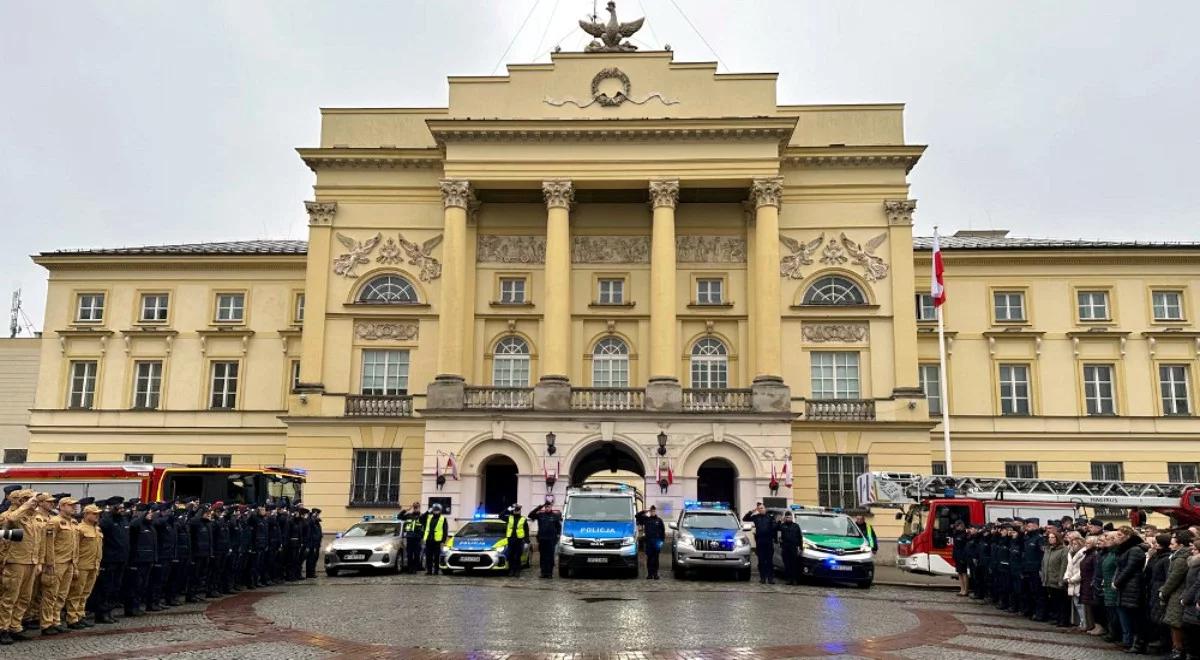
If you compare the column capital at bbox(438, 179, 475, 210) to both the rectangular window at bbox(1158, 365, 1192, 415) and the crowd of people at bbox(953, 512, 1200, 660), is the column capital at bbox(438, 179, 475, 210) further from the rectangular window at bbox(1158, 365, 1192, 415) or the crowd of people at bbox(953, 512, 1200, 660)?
the rectangular window at bbox(1158, 365, 1192, 415)

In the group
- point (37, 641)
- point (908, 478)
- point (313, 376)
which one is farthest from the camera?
point (313, 376)

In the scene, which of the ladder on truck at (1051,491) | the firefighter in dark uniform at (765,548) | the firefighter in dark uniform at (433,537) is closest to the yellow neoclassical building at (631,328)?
the ladder on truck at (1051,491)

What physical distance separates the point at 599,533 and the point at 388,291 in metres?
18.6

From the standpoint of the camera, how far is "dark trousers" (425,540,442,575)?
24961 mm

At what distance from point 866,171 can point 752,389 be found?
34.9ft

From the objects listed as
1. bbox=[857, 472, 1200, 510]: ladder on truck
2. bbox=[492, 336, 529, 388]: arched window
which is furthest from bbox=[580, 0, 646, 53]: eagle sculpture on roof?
bbox=[857, 472, 1200, 510]: ladder on truck

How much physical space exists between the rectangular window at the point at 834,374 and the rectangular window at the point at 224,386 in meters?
24.7

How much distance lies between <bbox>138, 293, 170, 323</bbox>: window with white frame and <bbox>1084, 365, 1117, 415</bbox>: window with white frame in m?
39.8

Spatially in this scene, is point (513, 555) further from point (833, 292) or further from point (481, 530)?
point (833, 292)

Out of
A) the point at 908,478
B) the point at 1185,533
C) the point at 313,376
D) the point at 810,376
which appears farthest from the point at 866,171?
the point at 1185,533

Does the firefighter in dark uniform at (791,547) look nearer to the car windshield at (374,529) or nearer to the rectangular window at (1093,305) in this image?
the car windshield at (374,529)

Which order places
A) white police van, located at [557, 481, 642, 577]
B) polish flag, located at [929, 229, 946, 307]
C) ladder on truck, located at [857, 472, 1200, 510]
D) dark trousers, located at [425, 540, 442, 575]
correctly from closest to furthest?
white police van, located at [557, 481, 642, 577] < dark trousers, located at [425, 540, 442, 575] < ladder on truck, located at [857, 472, 1200, 510] < polish flag, located at [929, 229, 946, 307]

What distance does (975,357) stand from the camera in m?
41.2

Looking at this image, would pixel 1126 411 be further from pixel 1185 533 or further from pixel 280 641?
pixel 280 641
